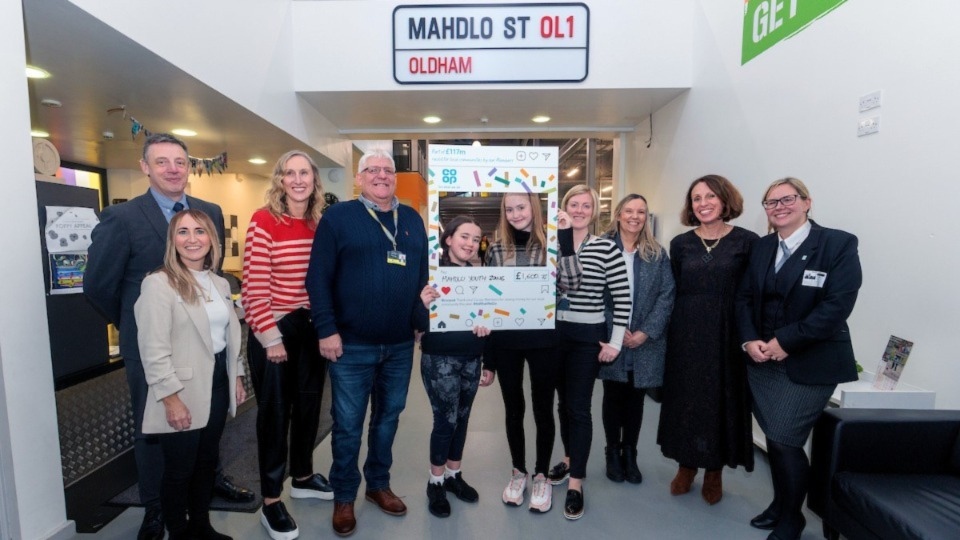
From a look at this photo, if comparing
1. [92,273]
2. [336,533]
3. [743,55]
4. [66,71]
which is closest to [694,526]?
[336,533]

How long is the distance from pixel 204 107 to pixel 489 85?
2467mm

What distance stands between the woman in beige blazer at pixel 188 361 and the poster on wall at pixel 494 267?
87cm

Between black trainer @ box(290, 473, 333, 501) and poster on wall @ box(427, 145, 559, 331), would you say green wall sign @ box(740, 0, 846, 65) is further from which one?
black trainer @ box(290, 473, 333, 501)

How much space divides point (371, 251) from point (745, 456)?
2108 millimetres

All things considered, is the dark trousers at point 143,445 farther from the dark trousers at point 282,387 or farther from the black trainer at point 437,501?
the black trainer at point 437,501

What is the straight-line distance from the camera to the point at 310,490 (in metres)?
2.55

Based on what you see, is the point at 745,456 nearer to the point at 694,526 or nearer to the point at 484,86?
the point at 694,526

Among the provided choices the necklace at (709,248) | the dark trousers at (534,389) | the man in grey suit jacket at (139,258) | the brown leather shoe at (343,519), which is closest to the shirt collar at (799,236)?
the necklace at (709,248)

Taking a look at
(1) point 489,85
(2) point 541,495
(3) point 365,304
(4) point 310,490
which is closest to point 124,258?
(3) point 365,304

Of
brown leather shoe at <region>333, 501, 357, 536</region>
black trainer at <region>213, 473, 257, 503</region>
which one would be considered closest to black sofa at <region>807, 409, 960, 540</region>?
brown leather shoe at <region>333, 501, 357, 536</region>

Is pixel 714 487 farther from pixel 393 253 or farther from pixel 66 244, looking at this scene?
pixel 66 244

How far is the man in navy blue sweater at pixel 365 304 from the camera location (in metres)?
2.03

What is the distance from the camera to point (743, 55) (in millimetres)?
3584

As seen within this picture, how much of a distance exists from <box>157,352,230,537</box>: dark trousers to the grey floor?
40 cm
